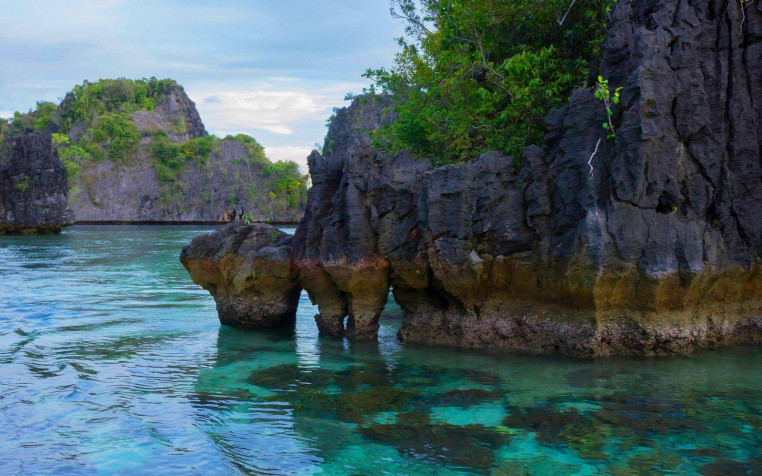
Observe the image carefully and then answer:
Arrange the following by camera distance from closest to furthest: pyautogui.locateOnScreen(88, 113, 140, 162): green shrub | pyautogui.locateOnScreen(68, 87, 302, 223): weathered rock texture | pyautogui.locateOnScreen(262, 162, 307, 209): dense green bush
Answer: pyautogui.locateOnScreen(68, 87, 302, 223): weathered rock texture → pyautogui.locateOnScreen(262, 162, 307, 209): dense green bush → pyautogui.locateOnScreen(88, 113, 140, 162): green shrub

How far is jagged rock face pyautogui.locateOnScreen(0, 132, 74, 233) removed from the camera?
5244 centimetres

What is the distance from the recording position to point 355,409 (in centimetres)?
764

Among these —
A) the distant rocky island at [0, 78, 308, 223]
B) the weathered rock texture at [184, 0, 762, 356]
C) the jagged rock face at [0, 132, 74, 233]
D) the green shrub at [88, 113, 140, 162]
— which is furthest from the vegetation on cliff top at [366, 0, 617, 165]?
the green shrub at [88, 113, 140, 162]

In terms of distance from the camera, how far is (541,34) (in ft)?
43.4

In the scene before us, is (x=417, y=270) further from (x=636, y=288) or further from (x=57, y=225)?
(x=57, y=225)

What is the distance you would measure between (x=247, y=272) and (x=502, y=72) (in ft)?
21.1

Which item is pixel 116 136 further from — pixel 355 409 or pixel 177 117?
pixel 355 409

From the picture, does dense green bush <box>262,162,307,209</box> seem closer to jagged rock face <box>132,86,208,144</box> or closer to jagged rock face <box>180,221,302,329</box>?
jagged rock face <box>132,86,208,144</box>

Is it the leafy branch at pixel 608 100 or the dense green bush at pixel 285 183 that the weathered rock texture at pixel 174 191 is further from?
the leafy branch at pixel 608 100

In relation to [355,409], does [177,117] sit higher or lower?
higher

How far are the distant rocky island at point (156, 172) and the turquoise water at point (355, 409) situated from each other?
78002mm

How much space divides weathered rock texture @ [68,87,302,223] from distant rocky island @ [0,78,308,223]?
139 millimetres

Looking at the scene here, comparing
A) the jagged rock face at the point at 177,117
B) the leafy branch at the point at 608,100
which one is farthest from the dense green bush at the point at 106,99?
the leafy branch at the point at 608,100

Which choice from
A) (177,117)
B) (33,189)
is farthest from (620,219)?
(177,117)
